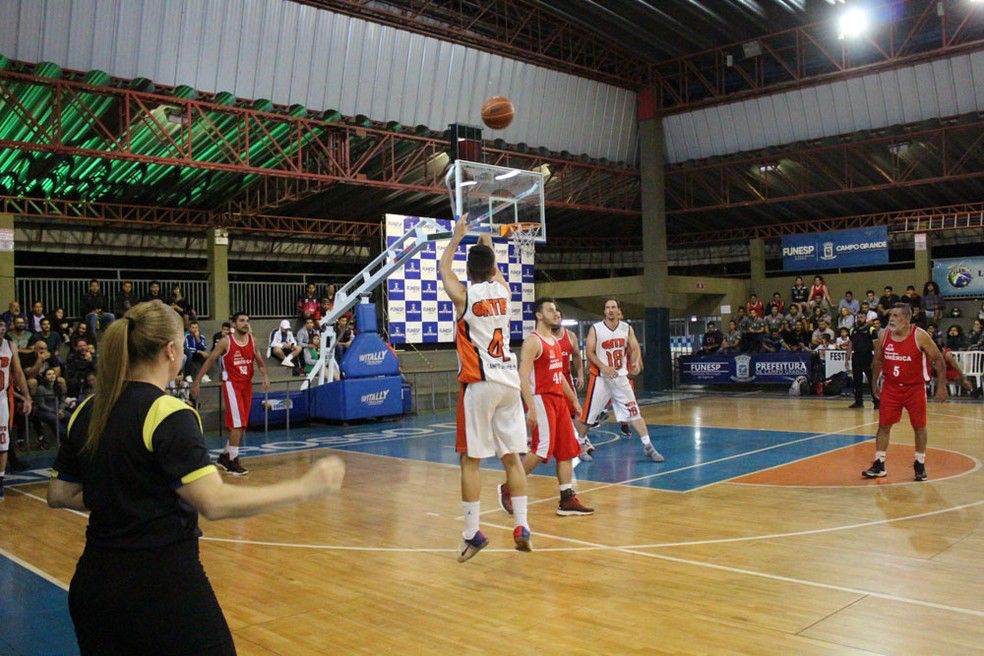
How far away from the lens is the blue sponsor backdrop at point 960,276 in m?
24.1

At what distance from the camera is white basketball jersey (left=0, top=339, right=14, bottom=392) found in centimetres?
877

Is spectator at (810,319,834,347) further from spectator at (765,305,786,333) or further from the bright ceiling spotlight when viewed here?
the bright ceiling spotlight

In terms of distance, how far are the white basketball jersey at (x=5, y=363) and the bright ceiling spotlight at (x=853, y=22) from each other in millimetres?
16532

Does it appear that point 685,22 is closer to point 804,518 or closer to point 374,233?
point 374,233

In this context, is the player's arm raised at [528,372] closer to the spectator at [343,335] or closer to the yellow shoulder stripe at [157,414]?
the yellow shoulder stripe at [157,414]

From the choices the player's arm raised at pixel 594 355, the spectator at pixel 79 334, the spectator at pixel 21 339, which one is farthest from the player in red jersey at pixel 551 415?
the spectator at pixel 79 334

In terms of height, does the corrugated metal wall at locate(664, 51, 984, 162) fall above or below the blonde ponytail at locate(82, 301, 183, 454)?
above

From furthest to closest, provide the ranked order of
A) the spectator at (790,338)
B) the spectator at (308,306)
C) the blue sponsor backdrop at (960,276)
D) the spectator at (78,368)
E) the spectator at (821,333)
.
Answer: the blue sponsor backdrop at (960,276), the spectator at (790,338), the spectator at (821,333), the spectator at (308,306), the spectator at (78,368)

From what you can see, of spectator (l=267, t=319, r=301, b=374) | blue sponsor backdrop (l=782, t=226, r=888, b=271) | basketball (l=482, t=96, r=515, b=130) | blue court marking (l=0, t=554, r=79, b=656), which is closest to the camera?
blue court marking (l=0, t=554, r=79, b=656)

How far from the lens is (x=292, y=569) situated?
19.1 ft

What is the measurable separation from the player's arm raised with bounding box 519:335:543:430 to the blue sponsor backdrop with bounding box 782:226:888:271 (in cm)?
2066

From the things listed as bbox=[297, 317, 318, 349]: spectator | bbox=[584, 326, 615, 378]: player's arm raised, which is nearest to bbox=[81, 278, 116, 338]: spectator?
bbox=[297, 317, 318, 349]: spectator

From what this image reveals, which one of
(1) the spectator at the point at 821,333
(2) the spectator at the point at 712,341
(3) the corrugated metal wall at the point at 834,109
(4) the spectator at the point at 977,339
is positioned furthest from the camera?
(2) the spectator at the point at 712,341

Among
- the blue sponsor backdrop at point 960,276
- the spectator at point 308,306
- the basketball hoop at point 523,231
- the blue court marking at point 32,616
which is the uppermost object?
the basketball hoop at point 523,231
